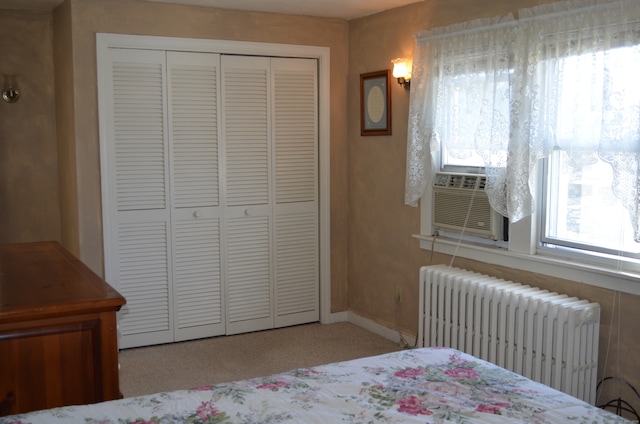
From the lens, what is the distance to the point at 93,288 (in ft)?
8.16

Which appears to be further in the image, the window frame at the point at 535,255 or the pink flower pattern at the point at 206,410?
the window frame at the point at 535,255

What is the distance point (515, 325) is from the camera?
349cm

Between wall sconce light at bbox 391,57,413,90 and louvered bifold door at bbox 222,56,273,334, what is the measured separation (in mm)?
965

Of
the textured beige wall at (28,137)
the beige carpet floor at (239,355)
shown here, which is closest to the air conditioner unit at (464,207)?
the beige carpet floor at (239,355)

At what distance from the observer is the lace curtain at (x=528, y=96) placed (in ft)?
9.80

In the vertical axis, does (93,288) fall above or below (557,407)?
above

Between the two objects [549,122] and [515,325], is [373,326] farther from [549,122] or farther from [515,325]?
[549,122]

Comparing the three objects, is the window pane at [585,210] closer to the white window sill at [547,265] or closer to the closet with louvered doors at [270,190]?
the white window sill at [547,265]

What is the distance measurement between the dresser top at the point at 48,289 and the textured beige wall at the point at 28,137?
6.12 feet

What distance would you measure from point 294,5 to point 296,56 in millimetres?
502

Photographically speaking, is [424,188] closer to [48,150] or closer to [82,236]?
[82,236]

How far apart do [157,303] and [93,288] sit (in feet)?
7.16

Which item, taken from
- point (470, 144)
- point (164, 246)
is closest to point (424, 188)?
point (470, 144)

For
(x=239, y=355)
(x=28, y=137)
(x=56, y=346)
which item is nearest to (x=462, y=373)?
(x=56, y=346)
